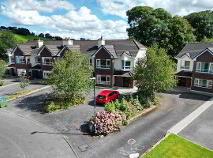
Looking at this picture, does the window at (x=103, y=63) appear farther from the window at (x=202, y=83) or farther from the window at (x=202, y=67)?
the window at (x=202, y=83)

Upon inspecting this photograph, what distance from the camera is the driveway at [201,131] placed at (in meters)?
16.0

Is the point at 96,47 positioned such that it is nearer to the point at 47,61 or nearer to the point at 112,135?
the point at 47,61

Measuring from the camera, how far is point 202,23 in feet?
164

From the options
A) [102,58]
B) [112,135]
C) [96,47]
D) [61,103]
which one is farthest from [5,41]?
[112,135]

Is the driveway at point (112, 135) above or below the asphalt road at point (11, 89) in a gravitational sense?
below

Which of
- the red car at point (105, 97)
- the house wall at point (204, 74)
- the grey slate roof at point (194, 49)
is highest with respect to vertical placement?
the grey slate roof at point (194, 49)

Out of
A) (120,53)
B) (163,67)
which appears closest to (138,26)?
(120,53)

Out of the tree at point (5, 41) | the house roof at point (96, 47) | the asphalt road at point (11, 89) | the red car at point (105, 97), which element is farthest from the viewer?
the tree at point (5, 41)

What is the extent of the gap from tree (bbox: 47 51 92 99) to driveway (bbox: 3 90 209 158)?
2.63 m

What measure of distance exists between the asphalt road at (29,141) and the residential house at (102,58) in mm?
11401

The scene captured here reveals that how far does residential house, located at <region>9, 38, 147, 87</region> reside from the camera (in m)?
34.4

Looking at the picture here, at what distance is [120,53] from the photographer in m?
35.3

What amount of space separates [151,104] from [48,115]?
13.8 m

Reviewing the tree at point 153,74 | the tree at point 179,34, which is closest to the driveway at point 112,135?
the tree at point 153,74
